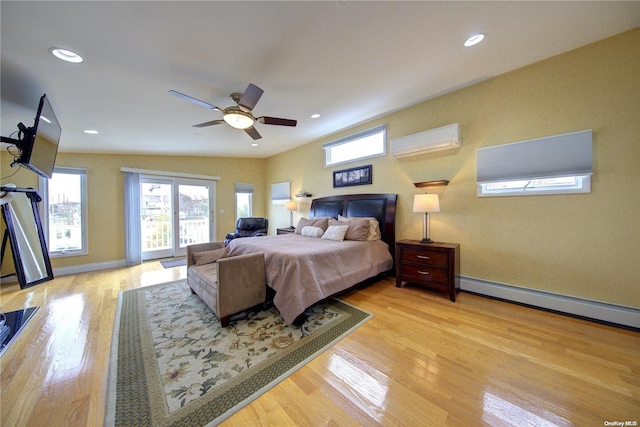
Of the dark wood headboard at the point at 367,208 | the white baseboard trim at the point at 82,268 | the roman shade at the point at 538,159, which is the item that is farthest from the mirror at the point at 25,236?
the roman shade at the point at 538,159

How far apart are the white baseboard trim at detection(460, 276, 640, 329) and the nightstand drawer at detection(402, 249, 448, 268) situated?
60cm

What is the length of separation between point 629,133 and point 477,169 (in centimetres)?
118

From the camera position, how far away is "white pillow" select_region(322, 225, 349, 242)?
11.0 feet

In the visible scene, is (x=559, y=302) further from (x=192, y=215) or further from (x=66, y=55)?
(x=192, y=215)

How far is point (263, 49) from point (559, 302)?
13.0ft

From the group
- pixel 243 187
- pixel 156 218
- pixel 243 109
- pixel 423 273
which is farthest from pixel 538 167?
pixel 156 218

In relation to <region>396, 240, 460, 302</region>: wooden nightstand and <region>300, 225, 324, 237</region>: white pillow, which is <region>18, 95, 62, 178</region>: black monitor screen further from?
<region>396, 240, 460, 302</region>: wooden nightstand

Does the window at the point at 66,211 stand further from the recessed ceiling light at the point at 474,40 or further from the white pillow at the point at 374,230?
the recessed ceiling light at the point at 474,40

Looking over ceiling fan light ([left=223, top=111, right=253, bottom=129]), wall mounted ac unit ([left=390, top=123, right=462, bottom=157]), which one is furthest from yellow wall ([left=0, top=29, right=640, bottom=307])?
ceiling fan light ([left=223, top=111, right=253, bottom=129])

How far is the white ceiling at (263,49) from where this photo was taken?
1552 mm

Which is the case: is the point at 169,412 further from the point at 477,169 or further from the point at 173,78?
the point at 477,169

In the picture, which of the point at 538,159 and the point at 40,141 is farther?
the point at 538,159

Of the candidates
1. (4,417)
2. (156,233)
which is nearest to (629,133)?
(4,417)

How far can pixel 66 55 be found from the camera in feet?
5.84
